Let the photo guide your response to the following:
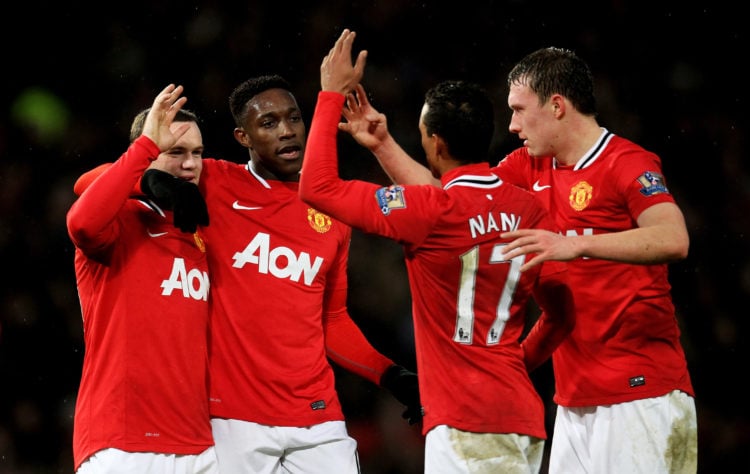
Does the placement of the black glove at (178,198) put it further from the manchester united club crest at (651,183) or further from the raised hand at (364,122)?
the manchester united club crest at (651,183)

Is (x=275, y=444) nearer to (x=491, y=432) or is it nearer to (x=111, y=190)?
(x=491, y=432)

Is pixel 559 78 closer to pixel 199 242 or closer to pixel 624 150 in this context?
pixel 624 150

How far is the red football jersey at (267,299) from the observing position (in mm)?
3039

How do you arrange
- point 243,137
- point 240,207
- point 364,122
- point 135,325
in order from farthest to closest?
1. point 243,137
2. point 240,207
3. point 364,122
4. point 135,325

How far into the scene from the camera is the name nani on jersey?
8.46 feet

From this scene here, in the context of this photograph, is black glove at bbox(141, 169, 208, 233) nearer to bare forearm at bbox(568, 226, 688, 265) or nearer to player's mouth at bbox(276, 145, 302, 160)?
player's mouth at bbox(276, 145, 302, 160)

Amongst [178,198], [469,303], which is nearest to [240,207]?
[178,198]

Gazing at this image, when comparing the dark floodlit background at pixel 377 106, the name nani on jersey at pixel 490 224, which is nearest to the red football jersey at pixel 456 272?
the name nani on jersey at pixel 490 224

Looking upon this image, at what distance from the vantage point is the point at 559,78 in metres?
3.08

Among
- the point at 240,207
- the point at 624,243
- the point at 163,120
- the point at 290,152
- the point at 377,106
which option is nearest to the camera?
the point at 624,243

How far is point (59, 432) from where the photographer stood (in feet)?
17.2

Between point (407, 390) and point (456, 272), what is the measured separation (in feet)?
2.40

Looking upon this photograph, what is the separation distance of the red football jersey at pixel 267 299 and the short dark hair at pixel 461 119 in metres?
0.78

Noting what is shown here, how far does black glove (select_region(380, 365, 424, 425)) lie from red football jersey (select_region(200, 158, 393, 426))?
0.10m
